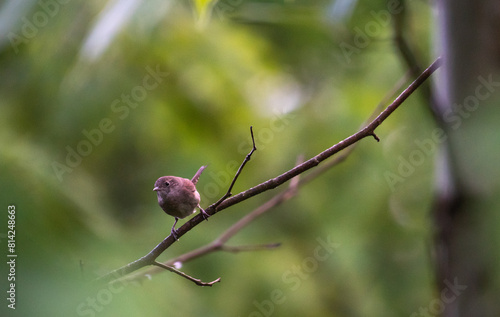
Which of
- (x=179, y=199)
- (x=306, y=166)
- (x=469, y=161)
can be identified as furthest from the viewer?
(x=179, y=199)

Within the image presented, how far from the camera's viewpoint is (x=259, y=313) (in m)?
3.21

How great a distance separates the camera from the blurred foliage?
2.91 meters

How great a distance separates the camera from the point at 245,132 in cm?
370

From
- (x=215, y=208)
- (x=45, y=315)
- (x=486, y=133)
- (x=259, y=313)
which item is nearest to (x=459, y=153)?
(x=486, y=133)

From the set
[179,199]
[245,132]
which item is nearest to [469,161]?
[179,199]

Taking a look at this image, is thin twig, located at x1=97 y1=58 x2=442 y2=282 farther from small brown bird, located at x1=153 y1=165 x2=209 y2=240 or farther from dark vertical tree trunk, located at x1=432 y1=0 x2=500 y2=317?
small brown bird, located at x1=153 y1=165 x2=209 y2=240

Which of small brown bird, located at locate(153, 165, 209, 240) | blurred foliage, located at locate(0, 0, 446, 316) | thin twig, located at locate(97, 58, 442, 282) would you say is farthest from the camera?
blurred foliage, located at locate(0, 0, 446, 316)

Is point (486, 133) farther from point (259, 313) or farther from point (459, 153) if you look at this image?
point (259, 313)

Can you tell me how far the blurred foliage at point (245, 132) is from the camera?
A: 2.91 metres

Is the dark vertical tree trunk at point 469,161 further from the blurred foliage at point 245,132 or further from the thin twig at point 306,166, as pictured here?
the blurred foliage at point 245,132

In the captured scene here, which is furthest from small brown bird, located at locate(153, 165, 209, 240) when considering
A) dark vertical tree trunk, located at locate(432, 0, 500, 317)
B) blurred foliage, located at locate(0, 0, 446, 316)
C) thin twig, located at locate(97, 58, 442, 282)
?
dark vertical tree trunk, located at locate(432, 0, 500, 317)

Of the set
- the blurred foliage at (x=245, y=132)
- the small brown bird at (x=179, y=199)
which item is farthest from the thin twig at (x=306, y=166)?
the blurred foliage at (x=245, y=132)

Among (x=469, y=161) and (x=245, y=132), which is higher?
(x=469, y=161)

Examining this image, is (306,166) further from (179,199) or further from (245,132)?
(245,132)
